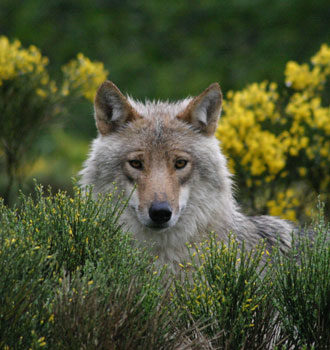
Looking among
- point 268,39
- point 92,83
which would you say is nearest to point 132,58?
point 268,39

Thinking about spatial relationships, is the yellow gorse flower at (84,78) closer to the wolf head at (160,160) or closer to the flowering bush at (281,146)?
the flowering bush at (281,146)

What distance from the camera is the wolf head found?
13.9 feet

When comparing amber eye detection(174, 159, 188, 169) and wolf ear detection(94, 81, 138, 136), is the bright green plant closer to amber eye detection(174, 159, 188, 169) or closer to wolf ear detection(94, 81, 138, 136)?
amber eye detection(174, 159, 188, 169)

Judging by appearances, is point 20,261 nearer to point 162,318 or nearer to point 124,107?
point 162,318

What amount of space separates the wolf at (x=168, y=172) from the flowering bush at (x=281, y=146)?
197 cm

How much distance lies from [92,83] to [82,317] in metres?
5.51

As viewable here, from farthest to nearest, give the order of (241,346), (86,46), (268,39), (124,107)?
(86,46) → (268,39) → (124,107) → (241,346)

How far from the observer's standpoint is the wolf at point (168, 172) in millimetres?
4270

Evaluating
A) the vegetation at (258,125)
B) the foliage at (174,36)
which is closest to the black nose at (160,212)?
the vegetation at (258,125)

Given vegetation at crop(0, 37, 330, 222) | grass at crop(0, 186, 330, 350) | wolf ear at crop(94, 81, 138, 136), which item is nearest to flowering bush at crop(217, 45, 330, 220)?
vegetation at crop(0, 37, 330, 222)

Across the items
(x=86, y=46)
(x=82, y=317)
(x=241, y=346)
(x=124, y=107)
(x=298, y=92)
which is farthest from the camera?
(x=86, y=46)

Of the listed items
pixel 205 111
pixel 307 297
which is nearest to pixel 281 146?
pixel 205 111

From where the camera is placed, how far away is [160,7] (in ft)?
48.8

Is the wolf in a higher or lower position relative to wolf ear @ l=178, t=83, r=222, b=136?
lower
